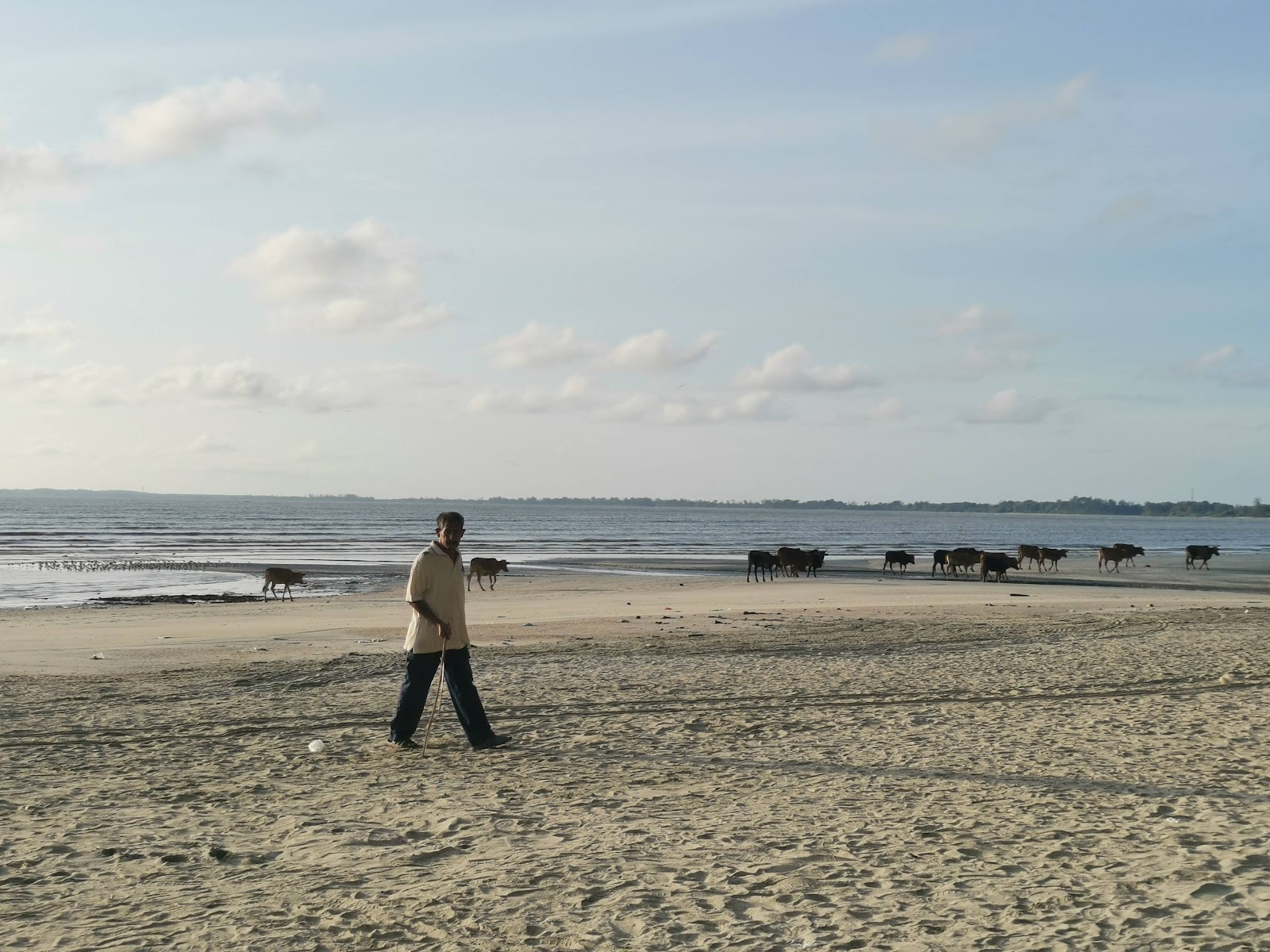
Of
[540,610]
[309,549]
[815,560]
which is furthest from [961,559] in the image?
[309,549]

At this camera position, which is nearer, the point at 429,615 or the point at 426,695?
the point at 429,615

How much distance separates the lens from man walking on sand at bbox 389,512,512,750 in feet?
27.0

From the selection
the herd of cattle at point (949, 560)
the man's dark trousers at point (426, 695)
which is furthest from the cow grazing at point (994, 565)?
the man's dark trousers at point (426, 695)

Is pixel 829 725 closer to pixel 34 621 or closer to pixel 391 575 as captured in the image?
pixel 34 621

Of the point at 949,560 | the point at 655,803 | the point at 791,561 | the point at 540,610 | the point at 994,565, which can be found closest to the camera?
the point at 655,803

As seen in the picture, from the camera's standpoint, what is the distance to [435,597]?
27.1ft

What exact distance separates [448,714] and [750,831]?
4330mm

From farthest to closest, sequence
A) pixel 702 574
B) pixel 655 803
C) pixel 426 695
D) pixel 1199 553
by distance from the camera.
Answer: pixel 1199 553
pixel 702 574
pixel 426 695
pixel 655 803

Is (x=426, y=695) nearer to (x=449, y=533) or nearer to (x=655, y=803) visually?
(x=449, y=533)

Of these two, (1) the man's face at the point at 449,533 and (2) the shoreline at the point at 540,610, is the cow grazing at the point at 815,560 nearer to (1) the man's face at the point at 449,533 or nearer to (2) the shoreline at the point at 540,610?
(2) the shoreline at the point at 540,610

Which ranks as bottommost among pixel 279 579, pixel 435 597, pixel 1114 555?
pixel 279 579

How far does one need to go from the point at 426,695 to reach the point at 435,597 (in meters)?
0.74

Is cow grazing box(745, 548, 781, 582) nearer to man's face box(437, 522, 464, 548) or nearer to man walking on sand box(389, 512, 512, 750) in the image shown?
man walking on sand box(389, 512, 512, 750)

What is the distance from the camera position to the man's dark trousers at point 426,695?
825cm
